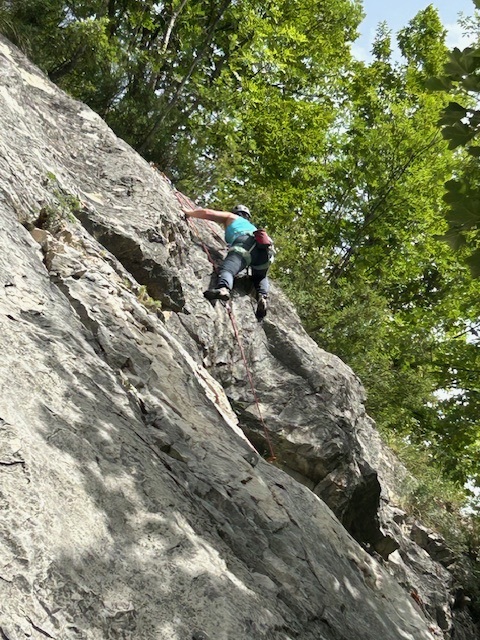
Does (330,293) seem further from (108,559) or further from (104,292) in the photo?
(108,559)

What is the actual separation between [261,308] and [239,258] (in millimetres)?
818

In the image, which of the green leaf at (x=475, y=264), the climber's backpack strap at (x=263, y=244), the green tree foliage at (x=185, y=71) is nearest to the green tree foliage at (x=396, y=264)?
the green tree foliage at (x=185, y=71)

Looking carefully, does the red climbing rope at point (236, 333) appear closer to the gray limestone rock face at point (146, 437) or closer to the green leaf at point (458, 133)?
the gray limestone rock face at point (146, 437)

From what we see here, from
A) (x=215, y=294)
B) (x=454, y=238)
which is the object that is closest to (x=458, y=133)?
(x=454, y=238)

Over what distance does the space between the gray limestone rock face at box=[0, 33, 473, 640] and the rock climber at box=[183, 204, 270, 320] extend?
0.23 metres

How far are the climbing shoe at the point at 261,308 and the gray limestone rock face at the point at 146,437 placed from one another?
0.38 feet

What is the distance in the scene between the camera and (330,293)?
44.0 ft

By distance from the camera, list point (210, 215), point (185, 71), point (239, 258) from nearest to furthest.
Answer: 1. point (239, 258)
2. point (210, 215)
3. point (185, 71)

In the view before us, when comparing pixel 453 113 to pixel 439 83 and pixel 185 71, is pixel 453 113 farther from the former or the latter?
pixel 185 71

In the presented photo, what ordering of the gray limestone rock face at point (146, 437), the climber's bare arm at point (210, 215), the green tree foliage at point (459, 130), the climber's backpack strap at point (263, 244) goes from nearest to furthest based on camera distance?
1. the gray limestone rock face at point (146, 437)
2. the green tree foliage at point (459, 130)
3. the climber's backpack strap at point (263, 244)
4. the climber's bare arm at point (210, 215)

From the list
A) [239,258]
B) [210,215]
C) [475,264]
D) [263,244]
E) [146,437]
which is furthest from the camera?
[210,215]

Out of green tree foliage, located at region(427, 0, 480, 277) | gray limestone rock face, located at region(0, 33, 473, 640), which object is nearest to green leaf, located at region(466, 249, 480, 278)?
green tree foliage, located at region(427, 0, 480, 277)

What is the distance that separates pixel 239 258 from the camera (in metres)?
9.42

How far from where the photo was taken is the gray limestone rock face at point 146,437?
277 cm
